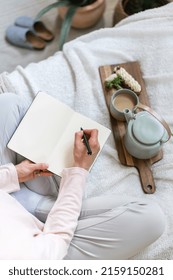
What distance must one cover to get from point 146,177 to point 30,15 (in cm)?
104

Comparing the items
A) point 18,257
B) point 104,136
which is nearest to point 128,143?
point 104,136

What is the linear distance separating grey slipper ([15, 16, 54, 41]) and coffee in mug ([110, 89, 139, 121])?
0.64 m

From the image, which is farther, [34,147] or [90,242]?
[34,147]

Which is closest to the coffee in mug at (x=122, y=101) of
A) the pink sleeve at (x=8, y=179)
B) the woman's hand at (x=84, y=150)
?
the woman's hand at (x=84, y=150)

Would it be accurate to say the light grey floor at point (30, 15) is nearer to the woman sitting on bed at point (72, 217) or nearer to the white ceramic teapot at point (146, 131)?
the woman sitting on bed at point (72, 217)

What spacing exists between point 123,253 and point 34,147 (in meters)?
0.41

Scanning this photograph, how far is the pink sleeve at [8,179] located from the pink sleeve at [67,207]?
13cm

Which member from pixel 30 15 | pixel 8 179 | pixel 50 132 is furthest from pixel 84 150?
pixel 30 15

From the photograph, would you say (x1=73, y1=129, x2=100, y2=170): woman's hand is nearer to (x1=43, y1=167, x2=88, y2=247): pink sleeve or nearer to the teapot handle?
(x1=43, y1=167, x2=88, y2=247): pink sleeve

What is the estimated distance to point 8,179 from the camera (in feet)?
3.32

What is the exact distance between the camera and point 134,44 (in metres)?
1.32

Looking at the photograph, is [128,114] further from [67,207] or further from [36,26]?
[36,26]

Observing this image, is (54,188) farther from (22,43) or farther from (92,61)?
(22,43)

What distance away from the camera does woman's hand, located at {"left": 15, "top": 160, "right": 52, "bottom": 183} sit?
1.03 meters
